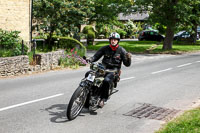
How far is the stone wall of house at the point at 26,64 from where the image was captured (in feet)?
42.5

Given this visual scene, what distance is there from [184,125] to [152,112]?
1.53 m

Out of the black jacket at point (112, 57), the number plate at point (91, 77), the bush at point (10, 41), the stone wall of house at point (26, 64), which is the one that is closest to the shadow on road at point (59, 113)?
the number plate at point (91, 77)

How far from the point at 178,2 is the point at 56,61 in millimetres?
14530

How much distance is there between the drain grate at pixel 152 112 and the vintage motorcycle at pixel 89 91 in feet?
2.80

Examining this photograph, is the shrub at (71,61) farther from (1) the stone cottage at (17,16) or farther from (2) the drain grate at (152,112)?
(2) the drain grate at (152,112)

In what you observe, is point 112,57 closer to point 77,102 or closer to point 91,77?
point 91,77

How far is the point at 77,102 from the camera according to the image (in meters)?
6.58

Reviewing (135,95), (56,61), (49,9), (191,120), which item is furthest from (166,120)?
(49,9)

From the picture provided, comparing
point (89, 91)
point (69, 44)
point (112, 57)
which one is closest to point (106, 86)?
point (89, 91)

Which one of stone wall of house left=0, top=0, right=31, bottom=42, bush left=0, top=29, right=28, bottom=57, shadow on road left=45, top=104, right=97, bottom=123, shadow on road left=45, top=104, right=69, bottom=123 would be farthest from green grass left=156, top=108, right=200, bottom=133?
stone wall of house left=0, top=0, right=31, bottom=42

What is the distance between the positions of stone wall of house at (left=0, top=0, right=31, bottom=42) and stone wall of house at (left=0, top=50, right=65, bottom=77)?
5000 millimetres

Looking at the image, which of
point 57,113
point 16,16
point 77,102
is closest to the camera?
point 77,102

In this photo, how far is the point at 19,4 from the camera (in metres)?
19.9

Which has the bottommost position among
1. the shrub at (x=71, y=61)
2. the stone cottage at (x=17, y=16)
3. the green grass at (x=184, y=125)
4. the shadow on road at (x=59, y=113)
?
the shadow on road at (x=59, y=113)
